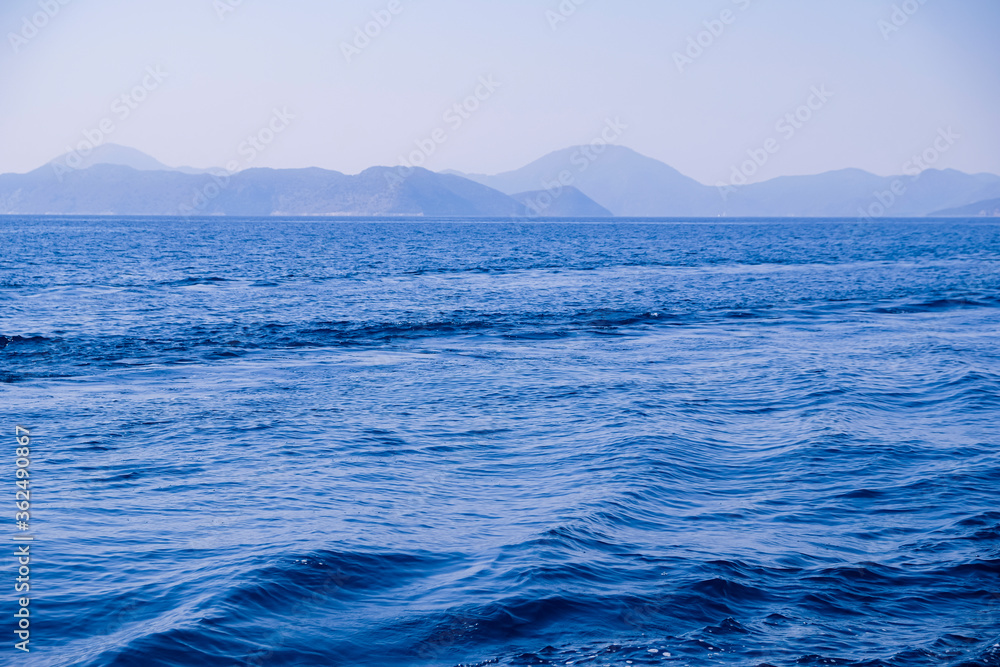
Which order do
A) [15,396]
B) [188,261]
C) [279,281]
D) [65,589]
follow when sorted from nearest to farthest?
[65,589], [15,396], [279,281], [188,261]

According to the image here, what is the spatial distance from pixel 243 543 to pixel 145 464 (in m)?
4.17

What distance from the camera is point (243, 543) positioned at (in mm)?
10758

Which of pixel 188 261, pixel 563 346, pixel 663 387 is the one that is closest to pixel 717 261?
pixel 188 261

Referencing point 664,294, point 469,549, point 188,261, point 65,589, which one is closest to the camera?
point 65,589

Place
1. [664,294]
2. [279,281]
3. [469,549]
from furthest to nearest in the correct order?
[279,281] → [664,294] → [469,549]

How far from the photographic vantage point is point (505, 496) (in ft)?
41.8

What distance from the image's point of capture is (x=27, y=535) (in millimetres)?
10977

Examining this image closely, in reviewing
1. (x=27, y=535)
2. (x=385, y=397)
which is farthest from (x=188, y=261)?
(x=27, y=535)

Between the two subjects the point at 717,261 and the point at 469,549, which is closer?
the point at 469,549

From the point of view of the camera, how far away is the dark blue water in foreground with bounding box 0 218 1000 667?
8.66 meters

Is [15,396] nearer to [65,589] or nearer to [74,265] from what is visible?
[65,589]

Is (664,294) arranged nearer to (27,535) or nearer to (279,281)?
(279,281)

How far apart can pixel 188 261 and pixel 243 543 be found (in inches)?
2598

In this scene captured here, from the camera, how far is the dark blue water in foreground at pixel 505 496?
28.4ft
